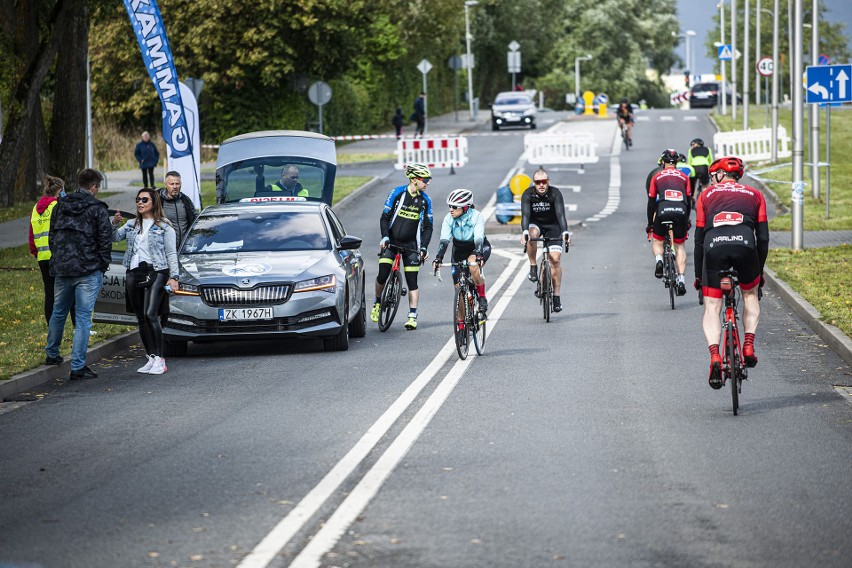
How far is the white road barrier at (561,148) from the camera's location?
45.3 metres

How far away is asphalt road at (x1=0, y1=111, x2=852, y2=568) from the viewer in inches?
272

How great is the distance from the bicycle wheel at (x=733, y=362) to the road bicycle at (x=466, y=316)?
344 centimetres

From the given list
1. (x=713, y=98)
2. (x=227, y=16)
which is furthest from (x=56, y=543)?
(x=713, y=98)

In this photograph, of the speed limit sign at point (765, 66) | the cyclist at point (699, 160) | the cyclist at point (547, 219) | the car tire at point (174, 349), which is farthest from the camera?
the speed limit sign at point (765, 66)

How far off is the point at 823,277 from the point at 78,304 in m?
10.8

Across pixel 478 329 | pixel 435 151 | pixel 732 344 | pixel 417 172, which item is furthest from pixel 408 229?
pixel 435 151

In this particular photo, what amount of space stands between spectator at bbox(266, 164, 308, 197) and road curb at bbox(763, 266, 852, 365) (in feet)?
24.6

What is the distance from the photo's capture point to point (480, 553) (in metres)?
6.67

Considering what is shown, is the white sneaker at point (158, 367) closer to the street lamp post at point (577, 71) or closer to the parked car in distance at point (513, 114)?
the parked car in distance at point (513, 114)

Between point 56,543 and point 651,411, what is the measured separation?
5083 millimetres

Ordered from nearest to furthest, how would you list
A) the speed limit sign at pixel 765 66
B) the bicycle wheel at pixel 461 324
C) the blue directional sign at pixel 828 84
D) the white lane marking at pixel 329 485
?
the white lane marking at pixel 329 485, the bicycle wheel at pixel 461 324, the blue directional sign at pixel 828 84, the speed limit sign at pixel 765 66

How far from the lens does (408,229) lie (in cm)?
1636

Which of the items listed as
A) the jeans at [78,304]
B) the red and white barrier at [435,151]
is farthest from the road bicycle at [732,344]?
the red and white barrier at [435,151]

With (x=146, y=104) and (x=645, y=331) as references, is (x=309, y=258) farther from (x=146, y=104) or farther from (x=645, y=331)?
(x=146, y=104)
